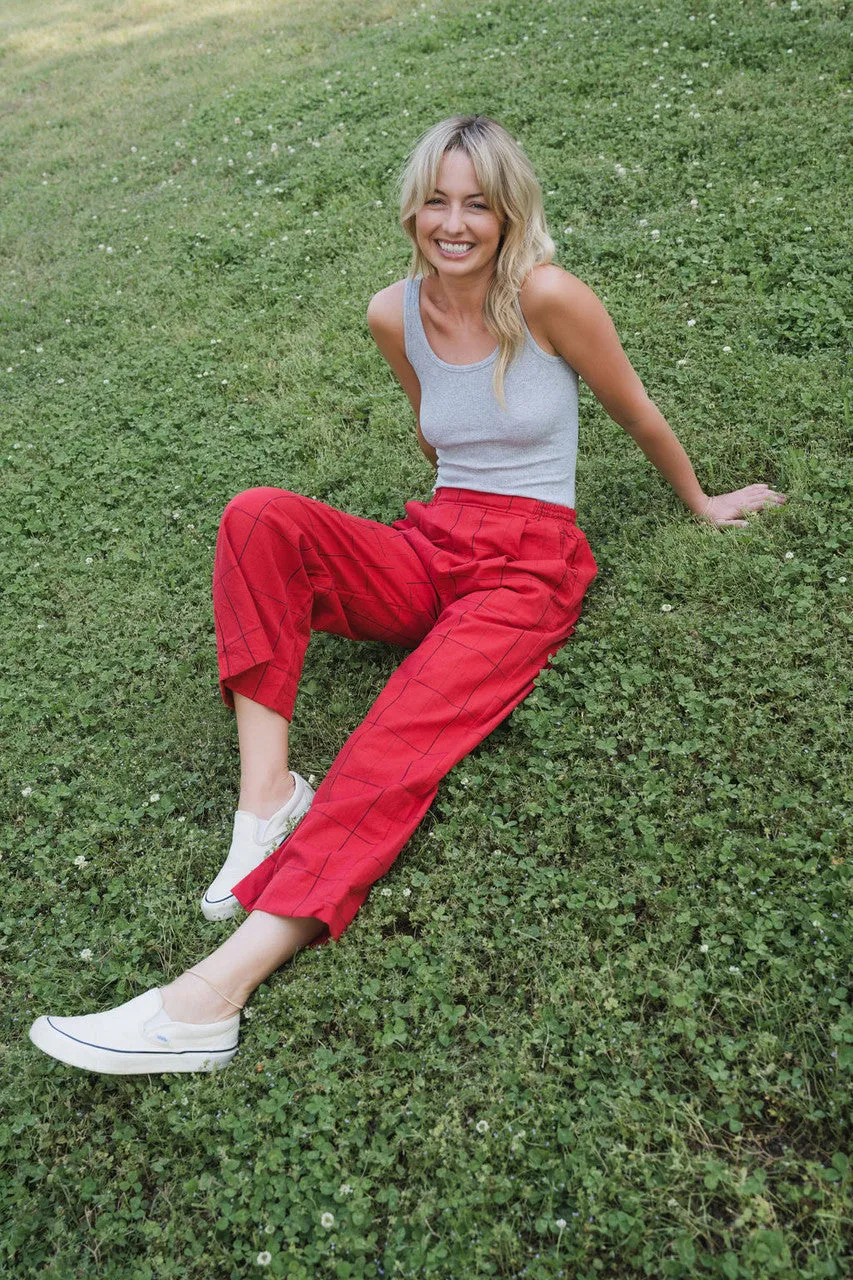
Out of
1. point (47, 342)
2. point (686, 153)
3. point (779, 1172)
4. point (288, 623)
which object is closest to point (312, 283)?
point (47, 342)

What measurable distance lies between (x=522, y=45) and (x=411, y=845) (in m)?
6.71

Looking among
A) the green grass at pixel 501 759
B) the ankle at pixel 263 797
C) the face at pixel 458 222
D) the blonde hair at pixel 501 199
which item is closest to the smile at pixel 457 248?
the face at pixel 458 222

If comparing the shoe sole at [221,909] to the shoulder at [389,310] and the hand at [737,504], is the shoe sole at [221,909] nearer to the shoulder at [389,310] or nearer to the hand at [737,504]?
the shoulder at [389,310]

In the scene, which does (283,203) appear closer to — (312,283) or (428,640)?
(312,283)

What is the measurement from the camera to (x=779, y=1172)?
7.19ft

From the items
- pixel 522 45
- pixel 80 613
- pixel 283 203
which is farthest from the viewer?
pixel 522 45

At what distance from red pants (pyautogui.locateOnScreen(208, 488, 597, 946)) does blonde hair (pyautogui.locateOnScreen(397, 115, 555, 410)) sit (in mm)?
491

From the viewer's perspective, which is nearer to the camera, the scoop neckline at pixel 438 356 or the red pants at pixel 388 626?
the red pants at pixel 388 626

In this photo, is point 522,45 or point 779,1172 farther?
point 522,45

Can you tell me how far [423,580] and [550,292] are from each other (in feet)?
3.27

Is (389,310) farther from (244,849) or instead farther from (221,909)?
(221,909)

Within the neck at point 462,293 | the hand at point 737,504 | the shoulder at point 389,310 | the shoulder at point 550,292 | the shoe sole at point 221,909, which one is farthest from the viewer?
the hand at point 737,504

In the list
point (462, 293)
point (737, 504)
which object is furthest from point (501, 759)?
point (462, 293)

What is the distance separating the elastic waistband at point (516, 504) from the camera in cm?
346
